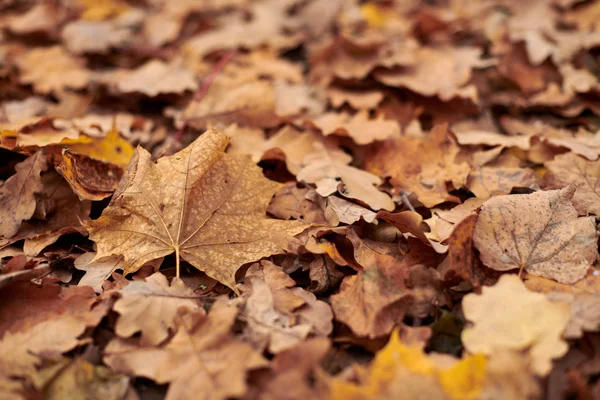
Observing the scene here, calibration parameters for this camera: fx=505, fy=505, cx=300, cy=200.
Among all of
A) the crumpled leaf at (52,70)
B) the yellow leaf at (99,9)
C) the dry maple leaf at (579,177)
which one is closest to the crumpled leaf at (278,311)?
the dry maple leaf at (579,177)

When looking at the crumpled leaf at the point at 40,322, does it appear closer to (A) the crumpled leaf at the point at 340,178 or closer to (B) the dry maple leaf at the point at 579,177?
(A) the crumpled leaf at the point at 340,178

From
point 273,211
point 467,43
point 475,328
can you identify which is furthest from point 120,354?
Answer: point 467,43

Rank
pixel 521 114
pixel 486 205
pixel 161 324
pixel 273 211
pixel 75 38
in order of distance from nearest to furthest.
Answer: pixel 161 324 < pixel 486 205 < pixel 273 211 < pixel 521 114 < pixel 75 38

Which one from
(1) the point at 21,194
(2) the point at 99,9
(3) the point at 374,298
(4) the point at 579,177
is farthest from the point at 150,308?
(2) the point at 99,9

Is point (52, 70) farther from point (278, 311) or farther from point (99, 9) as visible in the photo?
point (278, 311)

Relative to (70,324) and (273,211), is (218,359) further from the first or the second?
(273,211)

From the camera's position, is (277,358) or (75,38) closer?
(277,358)
